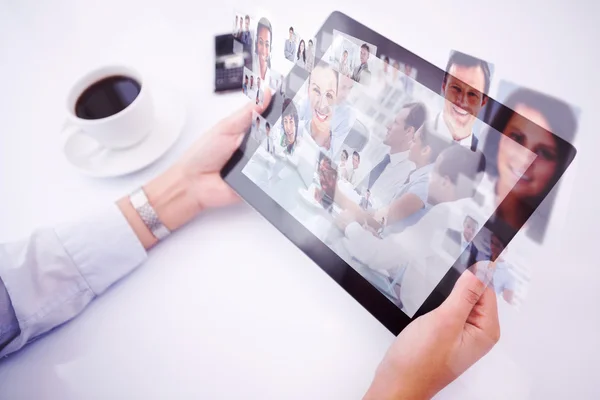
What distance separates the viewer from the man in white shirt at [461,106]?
0.46 metres

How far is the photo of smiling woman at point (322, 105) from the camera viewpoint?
52 cm

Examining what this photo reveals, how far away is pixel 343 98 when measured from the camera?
1.69 feet

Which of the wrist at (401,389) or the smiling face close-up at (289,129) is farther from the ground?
the smiling face close-up at (289,129)

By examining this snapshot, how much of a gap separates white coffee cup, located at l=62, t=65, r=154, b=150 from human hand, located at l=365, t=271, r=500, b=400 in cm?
44

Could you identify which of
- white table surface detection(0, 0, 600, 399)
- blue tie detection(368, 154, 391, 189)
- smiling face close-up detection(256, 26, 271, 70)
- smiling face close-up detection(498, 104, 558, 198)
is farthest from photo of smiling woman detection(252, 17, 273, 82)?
smiling face close-up detection(498, 104, 558, 198)

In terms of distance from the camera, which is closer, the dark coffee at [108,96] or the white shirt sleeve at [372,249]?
the white shirt sleeve at [372,249]

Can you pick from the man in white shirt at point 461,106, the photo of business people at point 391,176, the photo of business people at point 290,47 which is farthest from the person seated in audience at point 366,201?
the photo of business people at point 290,47

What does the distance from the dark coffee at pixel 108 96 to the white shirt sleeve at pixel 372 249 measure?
368 mm

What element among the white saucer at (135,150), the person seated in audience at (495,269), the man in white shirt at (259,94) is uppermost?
the man in white shirt at (259,94)

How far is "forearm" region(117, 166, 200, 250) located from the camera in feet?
1.91

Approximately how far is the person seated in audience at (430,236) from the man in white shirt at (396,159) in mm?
36

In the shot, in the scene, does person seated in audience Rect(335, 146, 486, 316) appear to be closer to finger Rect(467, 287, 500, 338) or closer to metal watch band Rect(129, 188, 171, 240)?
finger Rect(467, 287, 500, 338)

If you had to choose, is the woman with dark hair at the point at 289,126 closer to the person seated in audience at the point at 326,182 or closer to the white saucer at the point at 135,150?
the person seated in audience at the point at 326,182

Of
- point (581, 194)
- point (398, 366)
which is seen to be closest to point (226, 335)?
point (398, 366)
